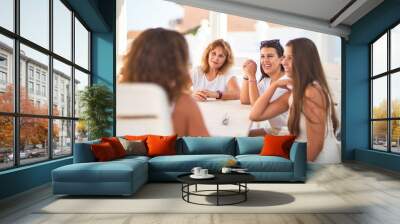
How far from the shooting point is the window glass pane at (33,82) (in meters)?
5.52

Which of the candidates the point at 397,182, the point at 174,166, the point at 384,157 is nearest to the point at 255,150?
the point at 174,166

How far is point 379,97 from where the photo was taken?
899 centimetres

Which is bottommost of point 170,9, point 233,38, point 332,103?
point 332,103

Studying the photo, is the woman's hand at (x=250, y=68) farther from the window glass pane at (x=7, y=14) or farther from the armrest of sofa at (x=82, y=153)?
the window glass pane at (x=7, y=14)

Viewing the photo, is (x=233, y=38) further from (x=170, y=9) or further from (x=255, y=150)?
(x=255, y=150)

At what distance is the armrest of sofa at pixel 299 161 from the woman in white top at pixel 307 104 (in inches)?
109

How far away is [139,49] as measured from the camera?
8.97 meters

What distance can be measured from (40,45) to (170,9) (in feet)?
12.3

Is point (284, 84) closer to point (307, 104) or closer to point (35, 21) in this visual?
point (307, 104)

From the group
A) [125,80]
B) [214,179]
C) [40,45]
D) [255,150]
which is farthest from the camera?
[125,80]

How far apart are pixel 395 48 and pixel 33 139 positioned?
23.5 ft

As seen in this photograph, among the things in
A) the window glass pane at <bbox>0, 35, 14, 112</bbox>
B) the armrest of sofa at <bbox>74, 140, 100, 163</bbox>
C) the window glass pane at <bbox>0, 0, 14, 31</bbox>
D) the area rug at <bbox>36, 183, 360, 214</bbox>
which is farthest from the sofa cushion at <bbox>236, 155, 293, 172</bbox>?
the window glass pane at <bbox>0, 0, 14, 31</bbox>

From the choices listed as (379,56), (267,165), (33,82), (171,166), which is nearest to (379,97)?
(379,56)

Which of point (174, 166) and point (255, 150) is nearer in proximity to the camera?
point (174, 166)
